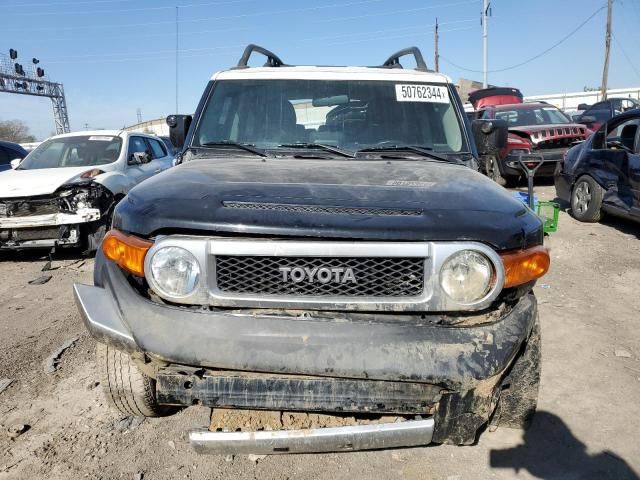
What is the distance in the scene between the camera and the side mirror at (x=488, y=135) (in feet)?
10.5

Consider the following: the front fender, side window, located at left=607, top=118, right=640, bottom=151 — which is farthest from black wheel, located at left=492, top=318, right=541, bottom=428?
side window, located at left=607, top=118, right=640, bottom=151

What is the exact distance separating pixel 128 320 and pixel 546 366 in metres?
2.82

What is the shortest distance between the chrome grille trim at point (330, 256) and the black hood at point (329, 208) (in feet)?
0.12

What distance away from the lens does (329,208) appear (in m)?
1.87

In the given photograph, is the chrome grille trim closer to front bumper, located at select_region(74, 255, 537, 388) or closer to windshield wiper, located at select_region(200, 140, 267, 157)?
front bumper, located at select_region(74, 255, 537, 388)

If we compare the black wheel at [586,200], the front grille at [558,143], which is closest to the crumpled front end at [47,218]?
the black wheel at [586,200]

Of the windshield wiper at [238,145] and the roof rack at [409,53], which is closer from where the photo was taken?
the windshield wiper at [238,145]

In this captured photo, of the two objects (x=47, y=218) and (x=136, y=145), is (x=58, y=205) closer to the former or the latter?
(x=47, y=218)

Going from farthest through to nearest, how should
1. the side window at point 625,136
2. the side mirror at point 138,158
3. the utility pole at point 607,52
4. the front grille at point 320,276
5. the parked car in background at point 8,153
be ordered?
1. the utility pole at point 607,52
2. the parked car in background at point 8,153
3. the side mirror at point 138,158
4. the side window at point 625,136
5. the front grille at point 320,276

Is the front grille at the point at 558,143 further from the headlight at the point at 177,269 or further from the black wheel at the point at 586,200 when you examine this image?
the headlight at the point at 177,269

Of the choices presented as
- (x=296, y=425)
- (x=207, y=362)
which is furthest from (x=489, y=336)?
(x=207, y=362)

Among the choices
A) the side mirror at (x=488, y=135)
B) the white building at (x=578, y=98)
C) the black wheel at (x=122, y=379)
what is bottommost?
the black wheel at (x=122, y=379)

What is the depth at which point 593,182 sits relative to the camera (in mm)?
7250

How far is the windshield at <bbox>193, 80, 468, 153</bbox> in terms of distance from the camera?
3.03 meters
